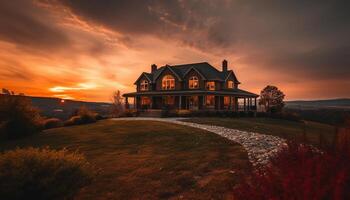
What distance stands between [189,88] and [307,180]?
119 ft

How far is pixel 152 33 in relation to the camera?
79.0 ft

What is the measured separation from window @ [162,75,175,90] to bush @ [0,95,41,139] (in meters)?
23.0

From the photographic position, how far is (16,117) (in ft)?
62.7

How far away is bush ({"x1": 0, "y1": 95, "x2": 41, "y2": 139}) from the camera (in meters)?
18.4

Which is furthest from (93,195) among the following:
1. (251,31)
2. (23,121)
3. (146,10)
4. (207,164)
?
(251,31)

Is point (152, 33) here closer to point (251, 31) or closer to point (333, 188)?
point (251, 31)

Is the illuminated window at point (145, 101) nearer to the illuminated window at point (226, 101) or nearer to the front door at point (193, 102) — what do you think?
the front door at point (193, 102)

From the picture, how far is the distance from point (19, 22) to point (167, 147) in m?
16.7

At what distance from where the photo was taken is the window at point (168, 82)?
3900 centimetres

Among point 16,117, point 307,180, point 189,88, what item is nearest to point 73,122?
point 16,117

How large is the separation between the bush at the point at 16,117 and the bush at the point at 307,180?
21.8 meters

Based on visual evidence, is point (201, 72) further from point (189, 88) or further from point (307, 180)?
point (307, 180)

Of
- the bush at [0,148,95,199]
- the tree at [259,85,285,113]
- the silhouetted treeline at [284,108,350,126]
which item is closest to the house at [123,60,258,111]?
the tree at [259,85,285,113]

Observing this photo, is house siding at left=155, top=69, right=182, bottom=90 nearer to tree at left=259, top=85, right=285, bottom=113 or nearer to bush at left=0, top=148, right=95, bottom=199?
tree at left=259, top=85, right=285, bottom=113
